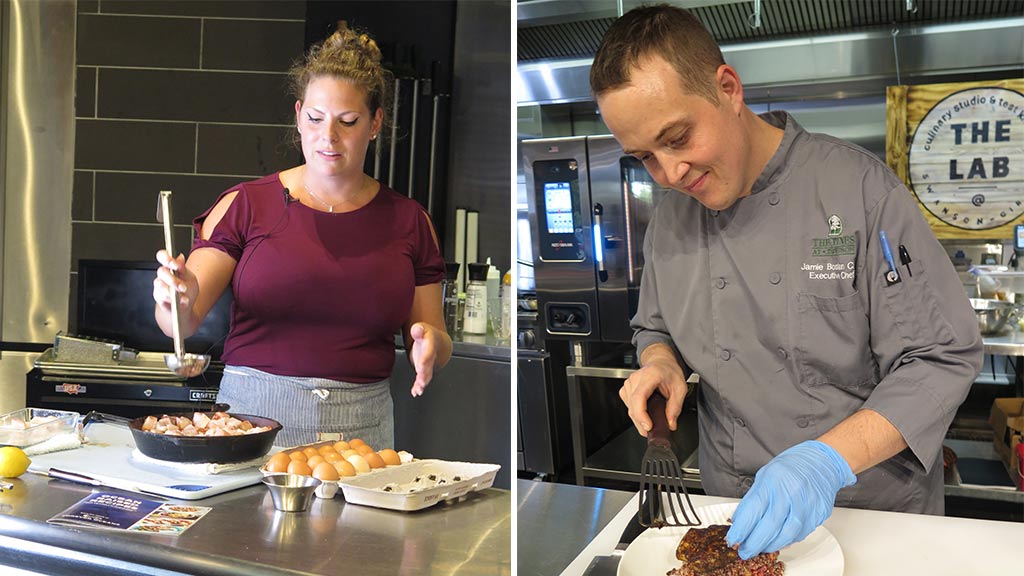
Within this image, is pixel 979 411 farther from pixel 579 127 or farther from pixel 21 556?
pixel 21 556

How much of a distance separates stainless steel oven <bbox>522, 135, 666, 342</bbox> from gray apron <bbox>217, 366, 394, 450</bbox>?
2.40 feet

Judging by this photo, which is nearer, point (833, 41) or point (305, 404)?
point (305, 404)

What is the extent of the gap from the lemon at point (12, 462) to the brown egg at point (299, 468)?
1.63 feet

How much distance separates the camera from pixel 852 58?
160 inches

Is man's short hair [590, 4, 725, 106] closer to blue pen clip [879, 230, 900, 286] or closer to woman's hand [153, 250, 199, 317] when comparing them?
blue pen clip [879, 230, 900, 286]

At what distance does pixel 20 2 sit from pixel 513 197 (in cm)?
389

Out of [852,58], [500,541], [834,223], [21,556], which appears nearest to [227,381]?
[21,556]

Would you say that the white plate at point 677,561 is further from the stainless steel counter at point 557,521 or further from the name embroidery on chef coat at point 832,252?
the name embroidery on chef coat at point 832,252

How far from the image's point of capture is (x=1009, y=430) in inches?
124

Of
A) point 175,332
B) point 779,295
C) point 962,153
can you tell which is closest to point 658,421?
point 779,295

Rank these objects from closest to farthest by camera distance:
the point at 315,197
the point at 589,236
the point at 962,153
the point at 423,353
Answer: the point at 423,353, the point at 315,197, the point at 589,236, the point at 962,153

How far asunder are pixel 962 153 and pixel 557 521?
370cm

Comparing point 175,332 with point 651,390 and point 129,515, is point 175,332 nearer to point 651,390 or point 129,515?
point 129,515

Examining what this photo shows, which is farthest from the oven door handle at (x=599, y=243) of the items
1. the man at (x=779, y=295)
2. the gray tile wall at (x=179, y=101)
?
the man at (x=779, y=295)
